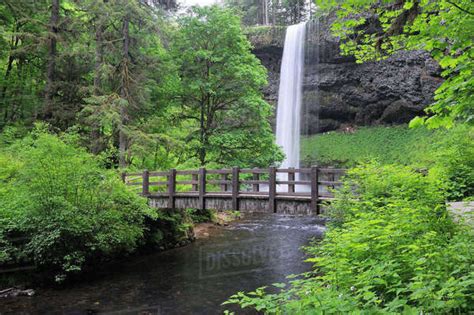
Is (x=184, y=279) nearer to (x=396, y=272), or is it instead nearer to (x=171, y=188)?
(x=171, y=188)

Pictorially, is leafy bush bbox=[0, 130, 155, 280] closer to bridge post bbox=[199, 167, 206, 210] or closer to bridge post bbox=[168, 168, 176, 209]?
bridge post bbox=[168, 168, 176, 209]

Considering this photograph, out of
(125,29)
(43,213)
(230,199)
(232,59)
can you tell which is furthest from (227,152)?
(43,213)

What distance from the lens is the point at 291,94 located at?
3234 centimetres

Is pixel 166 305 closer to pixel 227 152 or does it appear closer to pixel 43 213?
pixel 43 213

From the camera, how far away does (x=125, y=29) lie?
16094 millimetres

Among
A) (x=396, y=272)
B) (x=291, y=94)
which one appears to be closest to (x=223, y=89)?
(x=396, y=272)

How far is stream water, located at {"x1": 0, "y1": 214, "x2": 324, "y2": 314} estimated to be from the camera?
8.09 metres

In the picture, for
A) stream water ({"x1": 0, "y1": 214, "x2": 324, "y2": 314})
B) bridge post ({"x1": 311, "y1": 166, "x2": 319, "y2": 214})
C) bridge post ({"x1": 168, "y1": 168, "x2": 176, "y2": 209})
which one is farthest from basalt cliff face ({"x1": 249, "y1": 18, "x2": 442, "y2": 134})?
bridge post ({"x1": 311, "y1": 166, "x2": 319, "y2": 214})

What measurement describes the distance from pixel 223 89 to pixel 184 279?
33.8ft

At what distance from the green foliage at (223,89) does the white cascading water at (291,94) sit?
44.1ft

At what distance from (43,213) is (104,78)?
7792 millimetres

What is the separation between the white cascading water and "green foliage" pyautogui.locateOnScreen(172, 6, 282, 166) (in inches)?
530

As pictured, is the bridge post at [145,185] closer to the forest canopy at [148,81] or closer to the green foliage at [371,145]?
the forest canopy at [148,81]

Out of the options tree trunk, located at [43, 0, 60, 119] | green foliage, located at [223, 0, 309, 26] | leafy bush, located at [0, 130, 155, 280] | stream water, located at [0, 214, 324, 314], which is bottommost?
stream water, located at [0, 214, 324, 314]
